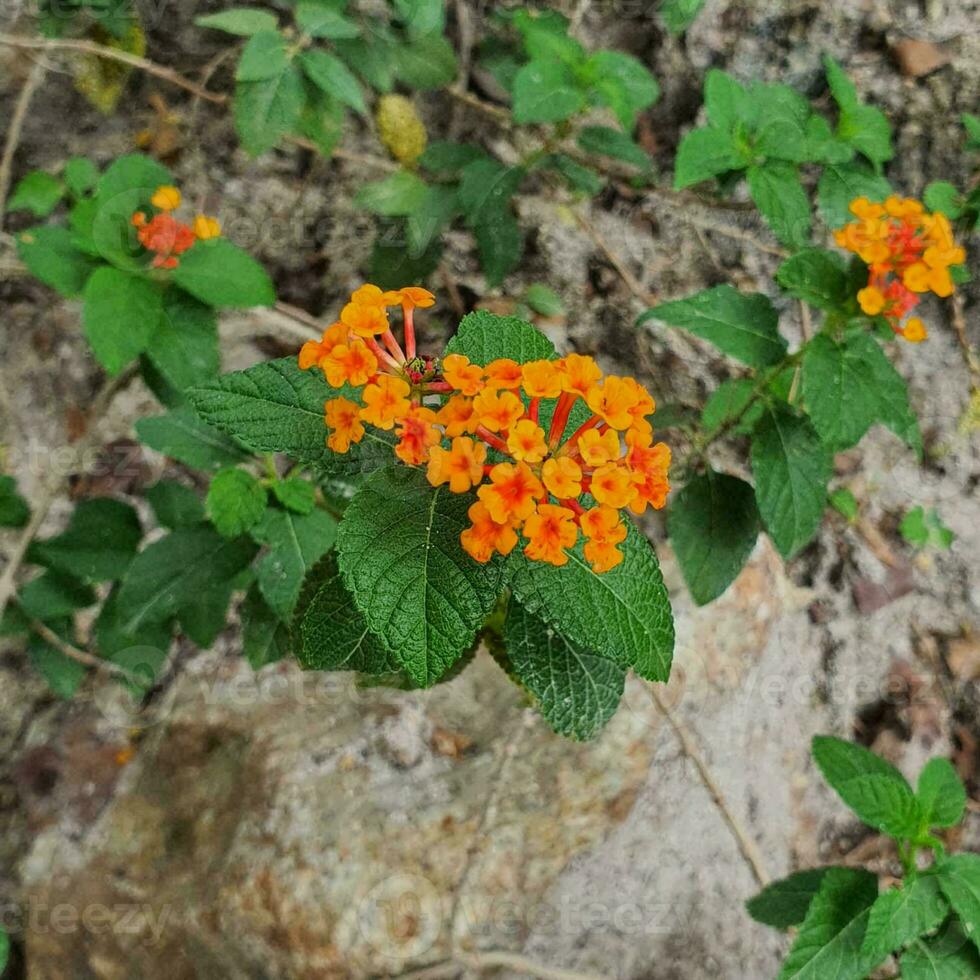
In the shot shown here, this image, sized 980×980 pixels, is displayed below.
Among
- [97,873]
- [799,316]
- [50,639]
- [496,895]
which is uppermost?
[799,316]

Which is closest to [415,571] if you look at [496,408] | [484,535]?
[484,535]

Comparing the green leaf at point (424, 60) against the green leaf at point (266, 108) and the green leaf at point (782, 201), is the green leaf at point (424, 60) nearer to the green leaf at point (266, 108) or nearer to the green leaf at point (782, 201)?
the green leaf at point (266, 108)

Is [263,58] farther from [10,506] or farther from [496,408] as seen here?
[496,408]

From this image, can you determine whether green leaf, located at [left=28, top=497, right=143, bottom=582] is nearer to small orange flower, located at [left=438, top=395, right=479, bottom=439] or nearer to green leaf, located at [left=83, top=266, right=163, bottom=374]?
green leaf, located at [left=83, top=266, right=163, bottom=374]

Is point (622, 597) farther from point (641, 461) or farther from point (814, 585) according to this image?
point (814, 585)

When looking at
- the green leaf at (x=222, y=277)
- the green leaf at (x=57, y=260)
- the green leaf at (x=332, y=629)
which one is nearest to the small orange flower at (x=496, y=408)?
the green leaf at (x=332, y=629)

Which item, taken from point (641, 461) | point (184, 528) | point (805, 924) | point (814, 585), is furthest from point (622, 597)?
point (814, 585)
